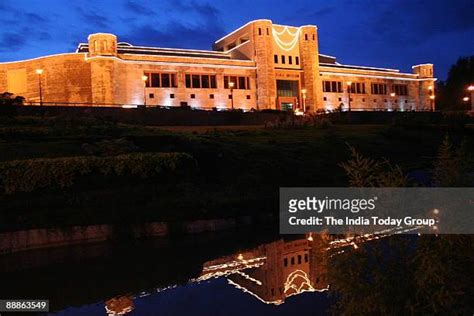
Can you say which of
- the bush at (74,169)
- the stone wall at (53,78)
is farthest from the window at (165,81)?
the bush at (74,169)

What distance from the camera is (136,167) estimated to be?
1617 cm

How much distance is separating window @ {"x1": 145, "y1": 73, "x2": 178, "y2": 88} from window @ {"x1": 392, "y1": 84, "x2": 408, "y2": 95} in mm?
35323

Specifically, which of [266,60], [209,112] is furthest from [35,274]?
[266,60]

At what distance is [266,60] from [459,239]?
55188mm

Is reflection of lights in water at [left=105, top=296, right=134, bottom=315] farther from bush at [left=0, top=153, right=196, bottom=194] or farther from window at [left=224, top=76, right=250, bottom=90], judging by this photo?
window at [left=224, top=76, right=250, bottom=90]

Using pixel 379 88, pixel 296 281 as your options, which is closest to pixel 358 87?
pixel 379 88

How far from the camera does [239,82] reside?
5841cm

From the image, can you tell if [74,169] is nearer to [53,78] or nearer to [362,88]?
[53,78]

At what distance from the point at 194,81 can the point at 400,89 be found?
112 feet

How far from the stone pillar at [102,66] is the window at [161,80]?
4687 mm

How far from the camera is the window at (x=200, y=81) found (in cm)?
5547

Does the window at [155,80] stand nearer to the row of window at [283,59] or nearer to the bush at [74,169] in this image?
the row of window at [283,59]

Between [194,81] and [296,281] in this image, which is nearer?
[296,281]

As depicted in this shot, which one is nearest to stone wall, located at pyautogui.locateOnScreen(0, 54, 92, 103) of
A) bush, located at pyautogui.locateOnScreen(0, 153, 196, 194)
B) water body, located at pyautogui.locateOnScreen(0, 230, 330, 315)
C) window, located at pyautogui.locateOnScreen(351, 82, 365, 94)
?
window, located at pyautogui.locateOnScreen(351, 82, 365, 94)
